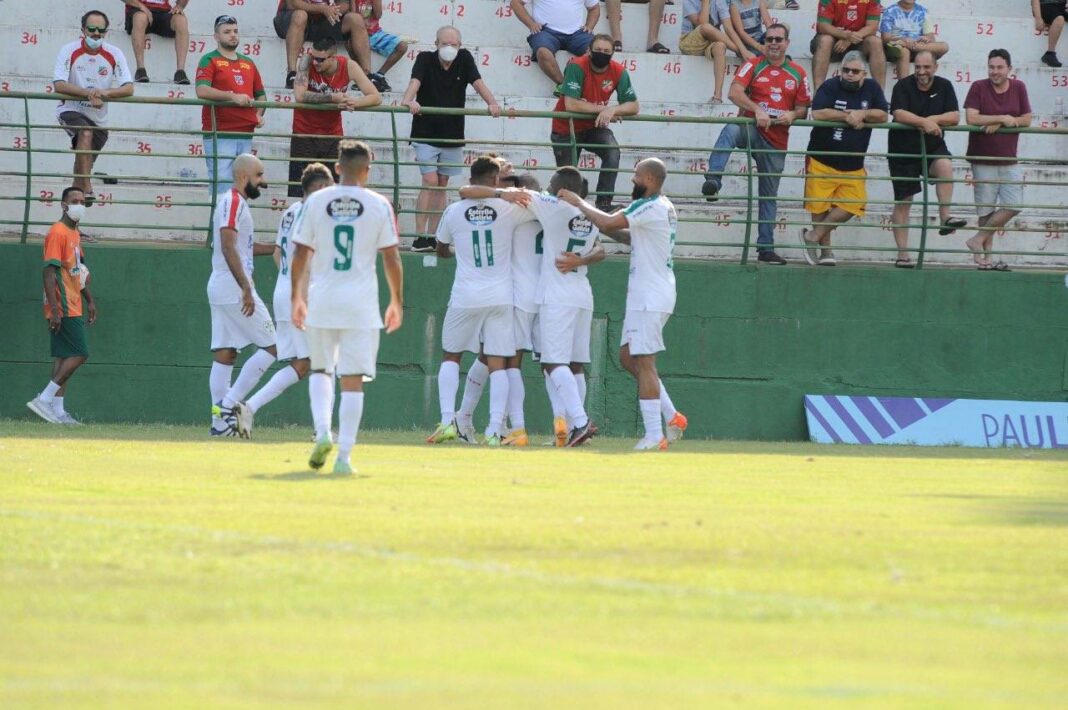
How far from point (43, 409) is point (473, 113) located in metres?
5.37

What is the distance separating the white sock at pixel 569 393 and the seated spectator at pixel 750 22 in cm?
799

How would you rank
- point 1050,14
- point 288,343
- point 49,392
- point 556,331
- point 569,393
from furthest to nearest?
1. point 1050,14
2. point 49,392
3. point 288,343
4. point 556,331
5. point 569,393

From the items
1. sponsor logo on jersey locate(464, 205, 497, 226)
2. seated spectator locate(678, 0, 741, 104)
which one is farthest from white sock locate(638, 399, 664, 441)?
seated spectator locate(678, 0, 741, 104)

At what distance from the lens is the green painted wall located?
18.1 metres

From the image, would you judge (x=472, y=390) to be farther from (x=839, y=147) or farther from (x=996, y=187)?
(x=996, y=187)

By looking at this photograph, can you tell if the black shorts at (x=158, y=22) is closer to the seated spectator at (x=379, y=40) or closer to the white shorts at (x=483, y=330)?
the seated spectator at (x=379, y=40)

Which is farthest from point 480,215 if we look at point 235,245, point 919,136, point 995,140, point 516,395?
point 995,140

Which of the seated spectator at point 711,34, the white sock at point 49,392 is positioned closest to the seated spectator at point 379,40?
the seated spectator at point 711,34

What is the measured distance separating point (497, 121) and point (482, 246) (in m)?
Result: 6.58

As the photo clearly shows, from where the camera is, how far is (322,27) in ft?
67.5

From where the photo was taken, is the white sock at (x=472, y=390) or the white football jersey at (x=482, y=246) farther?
the white sock at (x=472, y=390)

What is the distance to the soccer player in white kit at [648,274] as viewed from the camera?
13.9 m

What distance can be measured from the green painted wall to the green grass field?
289 inches

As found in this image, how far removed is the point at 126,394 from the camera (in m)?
18.2
